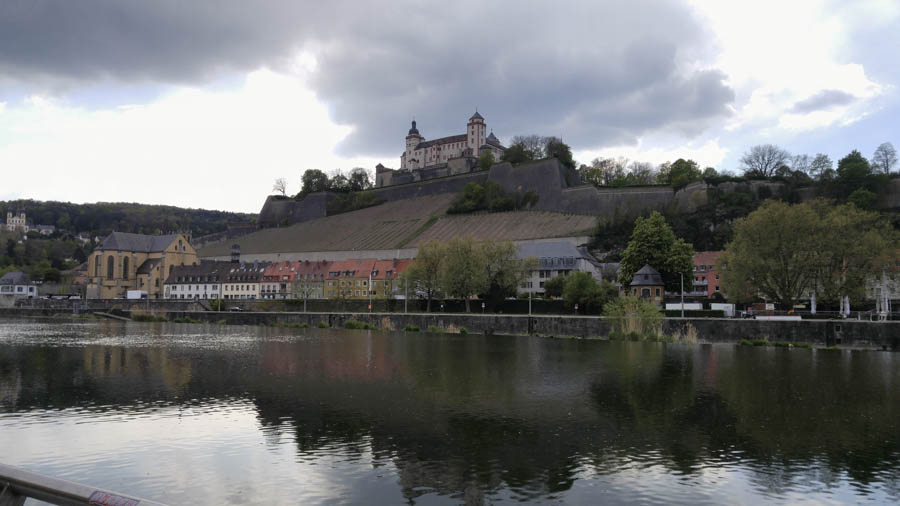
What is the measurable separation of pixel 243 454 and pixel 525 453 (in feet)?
17.4

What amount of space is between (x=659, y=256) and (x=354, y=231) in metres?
→ 67.5

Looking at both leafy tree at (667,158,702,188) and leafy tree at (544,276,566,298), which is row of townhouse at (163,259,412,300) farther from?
leafy tree at (667,158,702,188)

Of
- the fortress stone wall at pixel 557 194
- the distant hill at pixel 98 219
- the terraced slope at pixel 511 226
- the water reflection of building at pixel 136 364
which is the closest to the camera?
the water reflection of building at pixel 136 364

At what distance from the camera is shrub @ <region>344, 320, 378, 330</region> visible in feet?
175

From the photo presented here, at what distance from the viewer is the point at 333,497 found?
9852mm

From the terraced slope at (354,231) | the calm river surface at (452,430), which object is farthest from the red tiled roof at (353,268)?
the calm river surface at (452,430)

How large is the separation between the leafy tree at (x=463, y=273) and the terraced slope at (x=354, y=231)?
40.3m

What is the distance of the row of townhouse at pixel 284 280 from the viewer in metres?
80.4

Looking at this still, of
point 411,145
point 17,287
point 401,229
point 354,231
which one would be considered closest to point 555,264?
point 401,229

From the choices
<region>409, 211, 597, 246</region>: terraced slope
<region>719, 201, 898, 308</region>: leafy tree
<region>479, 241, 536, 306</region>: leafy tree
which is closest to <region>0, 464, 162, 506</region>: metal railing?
<region>719, 201, 898, 308</region>: leafy tree

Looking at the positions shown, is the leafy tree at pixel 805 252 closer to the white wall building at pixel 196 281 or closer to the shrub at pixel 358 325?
the shrub at pixel 358 325

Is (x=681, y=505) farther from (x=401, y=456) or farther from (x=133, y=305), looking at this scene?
(x=133, y=305)

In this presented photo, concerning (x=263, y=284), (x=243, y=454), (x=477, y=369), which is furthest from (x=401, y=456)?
(x=263, y=284)

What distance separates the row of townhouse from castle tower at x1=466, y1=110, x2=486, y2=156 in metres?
63.8
